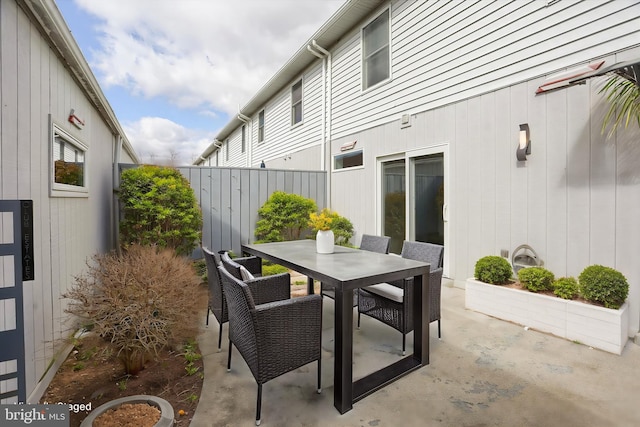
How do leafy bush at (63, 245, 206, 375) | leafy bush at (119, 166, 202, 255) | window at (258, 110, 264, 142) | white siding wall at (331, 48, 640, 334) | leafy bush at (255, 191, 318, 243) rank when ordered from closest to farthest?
leafy bush at (63, 245, 206, 375) < white siding wall at (331, 48, 640, 334) < leafy bush at (119, 166, 202, 255) < leafy bush at (255, 191, 318, 243) < window at (258, 110, 264, 142)

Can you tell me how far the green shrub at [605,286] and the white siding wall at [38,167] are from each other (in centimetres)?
463

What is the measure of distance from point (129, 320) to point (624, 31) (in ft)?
16.6

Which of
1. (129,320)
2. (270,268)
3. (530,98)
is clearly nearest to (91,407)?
(129,320)

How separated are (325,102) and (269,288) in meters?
6.16

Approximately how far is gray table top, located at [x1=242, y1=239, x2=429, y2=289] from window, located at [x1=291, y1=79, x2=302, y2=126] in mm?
6373

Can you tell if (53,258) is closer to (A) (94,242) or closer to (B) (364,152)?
(A) (94,242)

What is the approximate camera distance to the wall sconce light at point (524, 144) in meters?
3.78

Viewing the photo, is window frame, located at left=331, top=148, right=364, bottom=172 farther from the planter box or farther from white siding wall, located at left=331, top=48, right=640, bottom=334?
the planter box

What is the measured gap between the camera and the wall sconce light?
3.78 metres

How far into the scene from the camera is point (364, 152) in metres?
6.52

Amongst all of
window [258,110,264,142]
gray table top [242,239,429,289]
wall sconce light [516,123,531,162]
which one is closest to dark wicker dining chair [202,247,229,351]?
gray table top [242,239,429,289]

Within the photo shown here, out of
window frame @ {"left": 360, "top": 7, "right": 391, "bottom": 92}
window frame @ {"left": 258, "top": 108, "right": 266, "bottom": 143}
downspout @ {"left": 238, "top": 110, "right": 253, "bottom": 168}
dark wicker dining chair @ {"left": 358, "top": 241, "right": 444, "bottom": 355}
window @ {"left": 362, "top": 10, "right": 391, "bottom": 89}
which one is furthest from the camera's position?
downspout @ {"left": 238, "top": 110, "right": 253, "bottom": 168}

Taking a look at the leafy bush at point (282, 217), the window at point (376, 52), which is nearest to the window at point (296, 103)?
the window at point (376, 52)

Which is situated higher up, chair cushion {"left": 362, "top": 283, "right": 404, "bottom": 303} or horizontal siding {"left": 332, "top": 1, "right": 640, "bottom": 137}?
horizontal siding {"left": 332, "top": 1, "right": 640, "bottom": 137}
